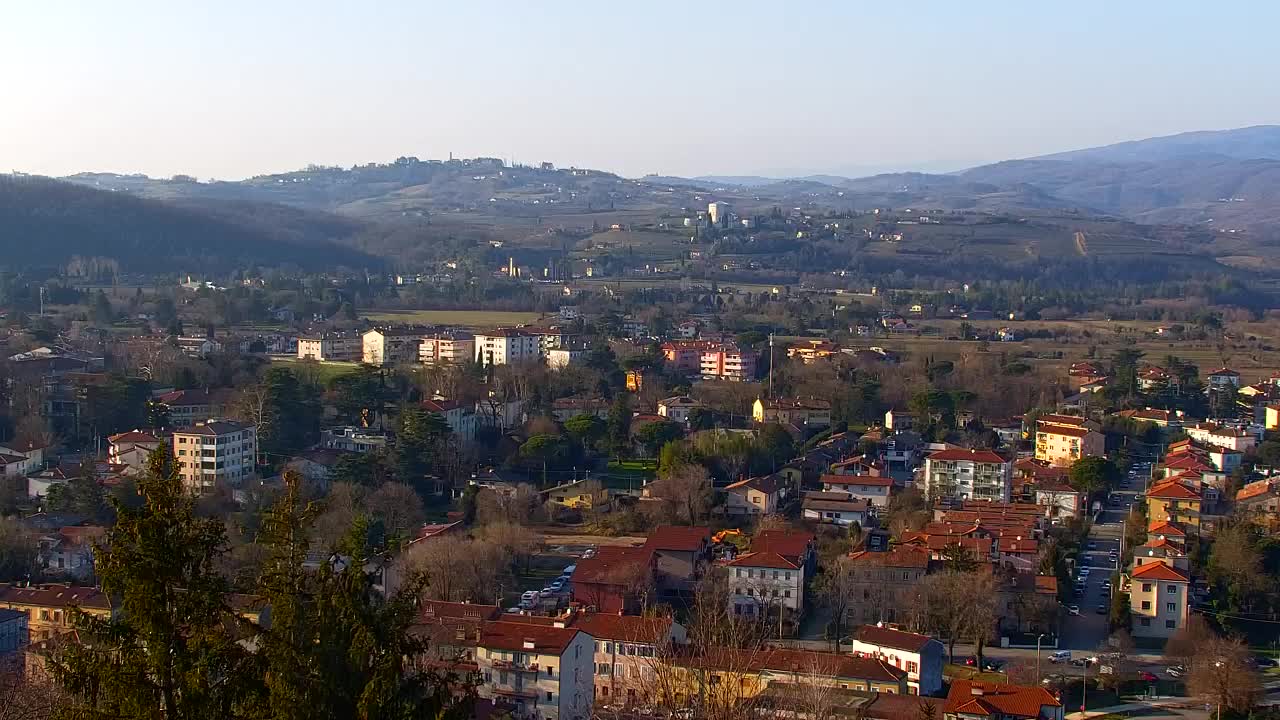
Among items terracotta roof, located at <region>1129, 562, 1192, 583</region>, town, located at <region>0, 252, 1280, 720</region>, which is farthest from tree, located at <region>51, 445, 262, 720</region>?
terracotta roof, located at <region>1129, 562, 1192, 583</region>

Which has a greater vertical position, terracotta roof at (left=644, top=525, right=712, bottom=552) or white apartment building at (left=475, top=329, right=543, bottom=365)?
white apartment building at (left=475, top=329, right=543, bottom=365)

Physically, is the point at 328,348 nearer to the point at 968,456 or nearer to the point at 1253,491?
the point at 968,456

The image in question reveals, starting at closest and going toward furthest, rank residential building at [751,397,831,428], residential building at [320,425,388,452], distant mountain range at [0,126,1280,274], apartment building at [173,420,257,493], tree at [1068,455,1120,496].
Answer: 1. apartment building at [173,420,257,493]
2. tree at [1068,455,1120,496]
3. residential building at [320,425,388,452]
4. residential building at [751,397,831,428]
5. distant mountain range at [0,126,1280,274]

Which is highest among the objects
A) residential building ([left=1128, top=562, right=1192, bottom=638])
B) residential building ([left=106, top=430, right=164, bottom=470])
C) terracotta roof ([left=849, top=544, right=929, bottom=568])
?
residential building ([left=106, top=430, right=164, bottom=470])

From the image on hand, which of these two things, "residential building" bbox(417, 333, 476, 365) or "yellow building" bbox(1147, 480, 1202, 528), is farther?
"residential building" bbox(417, 333, 476, 365)

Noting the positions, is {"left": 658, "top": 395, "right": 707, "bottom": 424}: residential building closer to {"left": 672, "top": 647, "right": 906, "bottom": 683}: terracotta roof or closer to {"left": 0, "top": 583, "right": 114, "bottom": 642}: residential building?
{"left": 672, "top": 647, "right": 906, "bottom": 683}: terracotta roof

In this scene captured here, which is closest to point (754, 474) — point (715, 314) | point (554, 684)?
point (554, 684)

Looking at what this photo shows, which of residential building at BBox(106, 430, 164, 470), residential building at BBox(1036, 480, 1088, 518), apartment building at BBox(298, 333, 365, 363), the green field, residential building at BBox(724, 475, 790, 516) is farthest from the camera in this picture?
the green field

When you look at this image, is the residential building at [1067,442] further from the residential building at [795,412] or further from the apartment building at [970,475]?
the residential building at [795,412]
